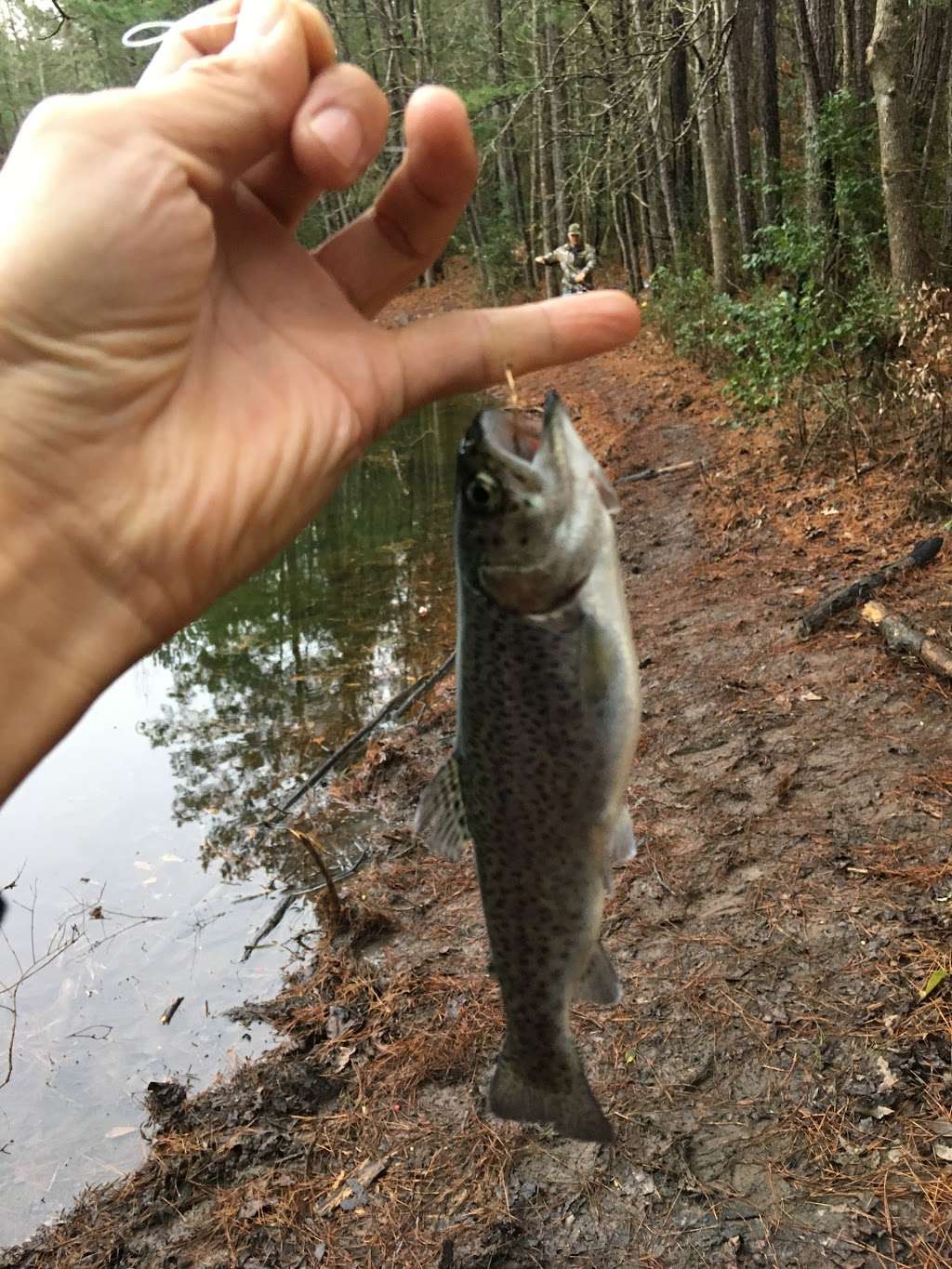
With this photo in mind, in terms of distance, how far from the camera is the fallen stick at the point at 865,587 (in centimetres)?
738

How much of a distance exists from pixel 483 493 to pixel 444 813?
72 cm

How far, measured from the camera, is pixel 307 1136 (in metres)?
4.95

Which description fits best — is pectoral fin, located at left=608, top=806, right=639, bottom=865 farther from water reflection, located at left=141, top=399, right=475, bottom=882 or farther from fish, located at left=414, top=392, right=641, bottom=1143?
water reflection, located at left=141, top=399, right=475, bottom=882

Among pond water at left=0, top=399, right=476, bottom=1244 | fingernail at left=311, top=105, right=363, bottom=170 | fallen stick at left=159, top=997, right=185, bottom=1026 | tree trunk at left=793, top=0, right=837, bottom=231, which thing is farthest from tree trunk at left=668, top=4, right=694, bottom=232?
fingernail at left=311, top=105, right=363, bottom=170

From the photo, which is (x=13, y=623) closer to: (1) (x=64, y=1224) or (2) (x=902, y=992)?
(2) (x=902, y=992)

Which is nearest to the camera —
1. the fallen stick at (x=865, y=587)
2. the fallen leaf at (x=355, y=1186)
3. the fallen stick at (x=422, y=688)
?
the fallen leaf at (x=355, y=1186)

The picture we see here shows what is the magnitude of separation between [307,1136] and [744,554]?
6770 millimetres

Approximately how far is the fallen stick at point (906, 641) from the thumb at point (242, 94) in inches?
212

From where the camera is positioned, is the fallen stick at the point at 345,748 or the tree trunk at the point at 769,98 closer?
the fallen stick at the point at 345,748

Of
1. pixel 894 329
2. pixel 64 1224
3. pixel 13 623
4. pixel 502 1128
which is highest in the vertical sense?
pixel 13 623

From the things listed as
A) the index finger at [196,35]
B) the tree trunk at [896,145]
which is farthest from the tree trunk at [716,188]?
the index finger at [196,35]

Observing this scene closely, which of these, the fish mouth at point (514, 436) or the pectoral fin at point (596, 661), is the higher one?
the fish mouth at point (514, 436)

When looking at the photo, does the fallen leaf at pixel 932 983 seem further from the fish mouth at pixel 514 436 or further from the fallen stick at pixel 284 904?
the fallen stick at pixel 284 904

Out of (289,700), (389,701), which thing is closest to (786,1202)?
(389,701)
